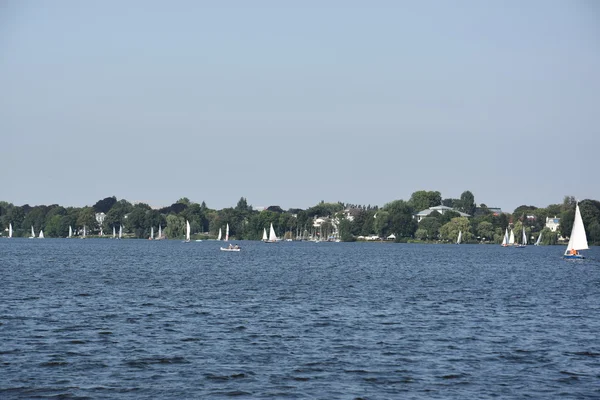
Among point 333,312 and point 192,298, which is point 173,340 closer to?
point 333,312

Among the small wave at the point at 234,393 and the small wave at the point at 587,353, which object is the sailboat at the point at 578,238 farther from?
the small wave at the point at 234,393

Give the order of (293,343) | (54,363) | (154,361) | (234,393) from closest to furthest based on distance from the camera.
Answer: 1. (234,393)
2. (54,363)
3. (154,361)
4. (293,343)

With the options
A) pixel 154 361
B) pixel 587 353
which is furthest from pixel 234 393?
pixel 587 353

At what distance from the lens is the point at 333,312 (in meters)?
47.9

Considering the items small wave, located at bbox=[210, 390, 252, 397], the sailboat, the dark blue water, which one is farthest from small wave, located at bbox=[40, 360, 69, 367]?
the sailboat

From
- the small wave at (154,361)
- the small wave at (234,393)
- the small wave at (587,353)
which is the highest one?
Result: the small wave at (154,361)

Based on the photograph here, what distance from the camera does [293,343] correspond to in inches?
1415

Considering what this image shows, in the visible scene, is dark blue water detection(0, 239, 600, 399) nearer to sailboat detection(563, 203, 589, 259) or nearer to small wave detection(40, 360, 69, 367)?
small wave detection(40, 360, 69, 367)

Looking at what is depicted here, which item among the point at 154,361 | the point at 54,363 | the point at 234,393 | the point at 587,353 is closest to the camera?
the point at 234,393

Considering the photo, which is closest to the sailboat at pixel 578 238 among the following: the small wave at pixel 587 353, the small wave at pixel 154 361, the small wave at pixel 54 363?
the small wave at pixel 587 353

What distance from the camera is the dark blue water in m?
27.7

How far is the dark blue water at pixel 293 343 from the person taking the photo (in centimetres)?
2770

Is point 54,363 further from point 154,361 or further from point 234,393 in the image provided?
point 234,393

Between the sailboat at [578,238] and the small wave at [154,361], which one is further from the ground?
the sailboat at [578,238]
